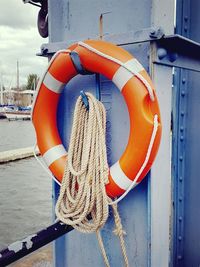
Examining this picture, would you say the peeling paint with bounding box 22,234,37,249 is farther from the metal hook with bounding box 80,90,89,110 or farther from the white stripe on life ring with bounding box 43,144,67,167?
the metal hook with bounding box 80,90,89,110

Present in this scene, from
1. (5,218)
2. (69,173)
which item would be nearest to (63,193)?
(69,173)

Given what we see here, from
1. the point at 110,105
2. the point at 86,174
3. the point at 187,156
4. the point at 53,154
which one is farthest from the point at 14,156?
the point at 86,174

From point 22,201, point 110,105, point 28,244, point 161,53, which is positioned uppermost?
point 161,53

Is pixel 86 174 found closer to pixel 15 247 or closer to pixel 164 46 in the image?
pixel 15 247

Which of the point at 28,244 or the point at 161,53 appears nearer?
the point at 28,244

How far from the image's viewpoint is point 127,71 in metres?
1.58

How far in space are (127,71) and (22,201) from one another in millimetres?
4980

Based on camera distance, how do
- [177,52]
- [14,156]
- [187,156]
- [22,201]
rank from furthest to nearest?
[14,156] < [22,201] < [187,156] < [177,52]

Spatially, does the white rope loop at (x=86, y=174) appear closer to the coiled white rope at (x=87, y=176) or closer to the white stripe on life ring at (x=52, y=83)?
the coiled white rope at (x=87, y=176)

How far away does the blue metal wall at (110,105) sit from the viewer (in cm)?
176

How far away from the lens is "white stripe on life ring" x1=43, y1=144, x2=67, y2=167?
185 cm

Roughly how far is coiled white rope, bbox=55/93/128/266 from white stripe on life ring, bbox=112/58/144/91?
0.18 metres

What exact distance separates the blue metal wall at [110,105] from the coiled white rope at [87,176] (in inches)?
3.7

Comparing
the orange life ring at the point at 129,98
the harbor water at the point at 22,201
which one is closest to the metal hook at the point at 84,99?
the orange life ring at the point at 129,98
